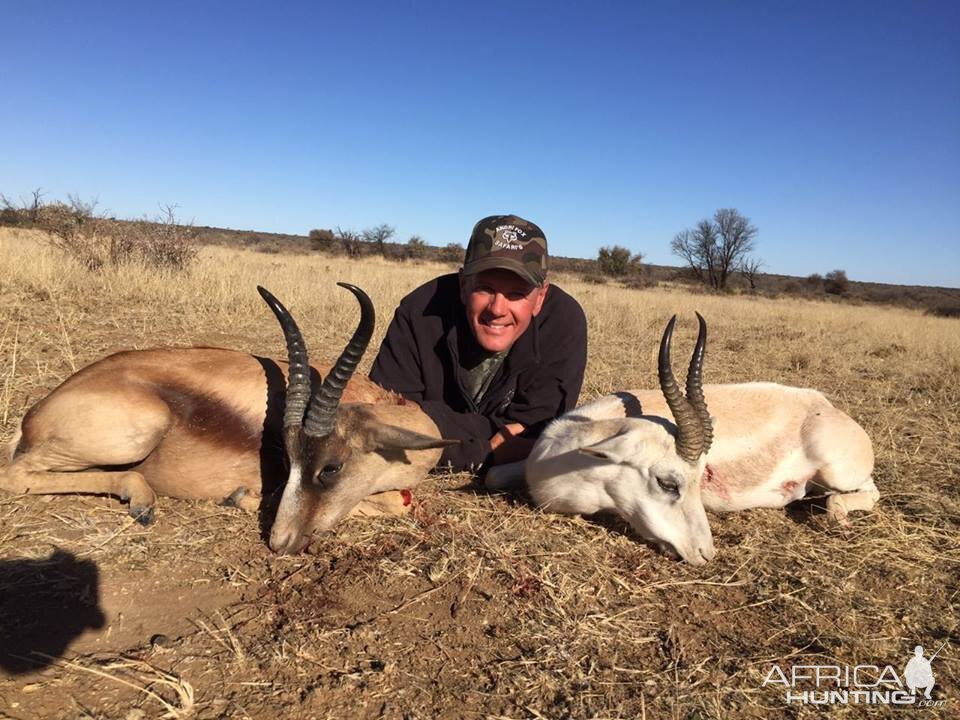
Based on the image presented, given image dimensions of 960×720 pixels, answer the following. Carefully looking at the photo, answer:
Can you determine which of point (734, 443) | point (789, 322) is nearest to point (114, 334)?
point (734, 443)

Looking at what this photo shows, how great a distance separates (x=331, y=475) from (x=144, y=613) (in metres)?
1.14

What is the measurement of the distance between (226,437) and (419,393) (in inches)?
60.6

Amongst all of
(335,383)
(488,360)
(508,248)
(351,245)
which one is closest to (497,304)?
(508,248)

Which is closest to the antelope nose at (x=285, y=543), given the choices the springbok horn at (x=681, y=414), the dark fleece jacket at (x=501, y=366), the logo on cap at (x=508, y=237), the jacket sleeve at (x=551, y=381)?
the dark fleece jacket at (x=501, y=366)

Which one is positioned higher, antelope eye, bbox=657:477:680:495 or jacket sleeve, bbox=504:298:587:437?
jacket sleeve, bbox=504:298:587:437

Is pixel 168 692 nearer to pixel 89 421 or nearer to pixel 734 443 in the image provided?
pixel 89 421

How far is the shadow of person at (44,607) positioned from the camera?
7.86 feet

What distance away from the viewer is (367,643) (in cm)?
256

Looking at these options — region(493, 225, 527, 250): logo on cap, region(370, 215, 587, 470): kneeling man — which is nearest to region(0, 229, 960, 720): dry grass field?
region(370, 215, 587, 470): kneeling man

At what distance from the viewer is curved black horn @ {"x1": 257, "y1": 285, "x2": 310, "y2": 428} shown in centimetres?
338

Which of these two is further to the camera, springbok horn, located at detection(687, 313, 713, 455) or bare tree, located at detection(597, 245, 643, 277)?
bare tree, located at detection(597, 245, 643, 277)

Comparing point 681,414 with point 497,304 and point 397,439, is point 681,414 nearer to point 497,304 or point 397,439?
point 497,304

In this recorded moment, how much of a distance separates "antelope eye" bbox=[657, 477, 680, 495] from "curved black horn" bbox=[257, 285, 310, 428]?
2180mm

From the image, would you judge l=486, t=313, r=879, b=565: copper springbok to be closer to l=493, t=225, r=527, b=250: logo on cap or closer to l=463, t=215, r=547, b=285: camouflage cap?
l=463, t=215, r=547, b=285: camouflage cap
